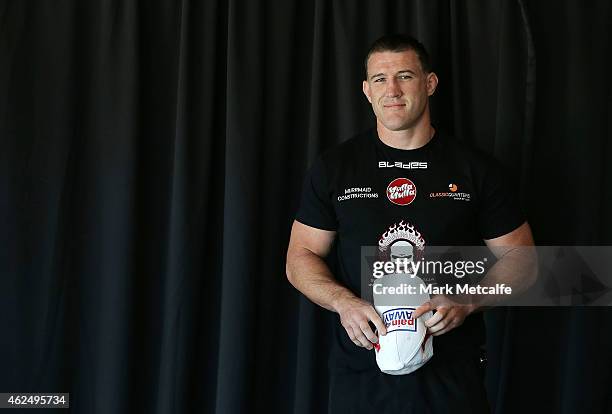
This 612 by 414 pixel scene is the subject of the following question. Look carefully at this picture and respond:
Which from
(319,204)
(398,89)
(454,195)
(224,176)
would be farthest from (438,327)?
(224,176)

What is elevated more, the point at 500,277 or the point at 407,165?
the point at 407,165

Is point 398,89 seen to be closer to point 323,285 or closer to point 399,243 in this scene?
point 399,243

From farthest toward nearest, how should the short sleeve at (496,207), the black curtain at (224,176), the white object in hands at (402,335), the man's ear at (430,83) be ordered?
the black curtain at (224,176) < the man's ear at (430,83) < the short sleeve at (496,207) < the white object in hands at (402,335)

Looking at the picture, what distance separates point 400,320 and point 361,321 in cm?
Answer: 9

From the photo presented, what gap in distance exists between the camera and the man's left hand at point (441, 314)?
1.43m

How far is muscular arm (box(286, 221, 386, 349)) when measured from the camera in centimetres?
144

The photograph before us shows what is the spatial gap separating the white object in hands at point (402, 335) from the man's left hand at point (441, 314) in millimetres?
13

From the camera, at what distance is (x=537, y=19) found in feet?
7.02

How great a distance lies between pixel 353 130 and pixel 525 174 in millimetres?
610

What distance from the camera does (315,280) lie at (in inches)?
64.4

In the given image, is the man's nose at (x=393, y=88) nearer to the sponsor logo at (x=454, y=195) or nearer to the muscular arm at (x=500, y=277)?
the sponsor logo at (x=454, y=195)

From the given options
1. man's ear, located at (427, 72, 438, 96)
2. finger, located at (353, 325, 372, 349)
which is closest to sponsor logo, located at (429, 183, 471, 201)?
man's ear, located at (427, 72, 438, 96)

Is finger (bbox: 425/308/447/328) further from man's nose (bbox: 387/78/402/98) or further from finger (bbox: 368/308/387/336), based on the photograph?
man's nose (bbox: 387/78/402/98)

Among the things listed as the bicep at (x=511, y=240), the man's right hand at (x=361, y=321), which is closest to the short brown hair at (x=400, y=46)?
the bicep at (x=511, y=240)
